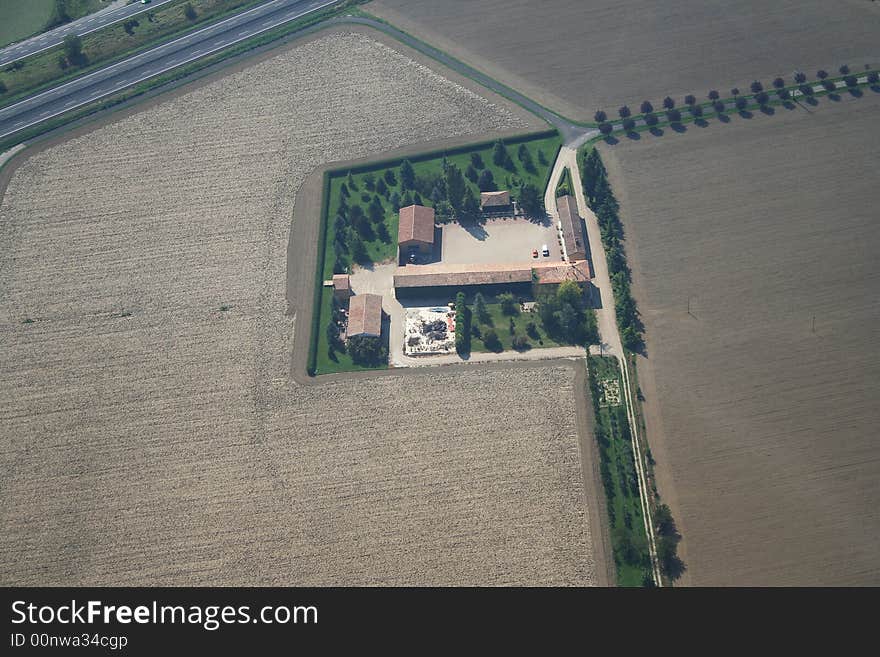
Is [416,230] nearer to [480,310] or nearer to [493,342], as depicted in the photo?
[480,310]

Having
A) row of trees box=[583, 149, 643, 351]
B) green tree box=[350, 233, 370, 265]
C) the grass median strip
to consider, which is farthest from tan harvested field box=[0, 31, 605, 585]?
the grass median strip

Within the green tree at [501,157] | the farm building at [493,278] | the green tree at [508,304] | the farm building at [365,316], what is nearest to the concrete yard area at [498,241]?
the farm building at [493,278]

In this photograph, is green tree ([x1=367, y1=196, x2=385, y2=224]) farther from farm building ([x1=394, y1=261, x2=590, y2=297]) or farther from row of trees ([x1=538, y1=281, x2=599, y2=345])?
row of trees ([x1=538, y1=281, x2=599, y2=345])

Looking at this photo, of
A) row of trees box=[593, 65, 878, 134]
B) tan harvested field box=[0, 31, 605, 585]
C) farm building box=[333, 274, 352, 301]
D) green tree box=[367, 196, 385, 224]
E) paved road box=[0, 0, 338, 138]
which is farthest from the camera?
paved road box=[0, 0, 338, 138]

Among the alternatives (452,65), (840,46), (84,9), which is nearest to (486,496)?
(452,65)

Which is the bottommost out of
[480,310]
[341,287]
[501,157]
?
[480,310]

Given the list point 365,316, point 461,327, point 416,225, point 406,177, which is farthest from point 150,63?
point 461,327
